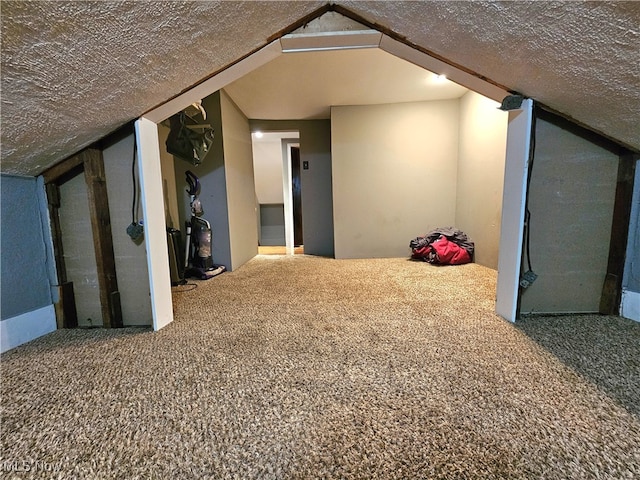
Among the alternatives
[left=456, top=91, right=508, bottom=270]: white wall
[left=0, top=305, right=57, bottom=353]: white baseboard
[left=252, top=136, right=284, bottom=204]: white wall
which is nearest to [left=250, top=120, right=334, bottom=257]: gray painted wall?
[left=252, top=136, right=284, bottom=204]: white wall

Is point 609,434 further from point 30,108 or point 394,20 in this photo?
point 30,108

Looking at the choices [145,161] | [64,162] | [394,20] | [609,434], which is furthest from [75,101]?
[609,434]

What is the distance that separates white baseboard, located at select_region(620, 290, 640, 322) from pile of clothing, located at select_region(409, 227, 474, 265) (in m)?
1.45

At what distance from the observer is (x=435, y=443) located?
70 cm

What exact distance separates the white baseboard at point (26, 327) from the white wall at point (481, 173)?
3.38 m

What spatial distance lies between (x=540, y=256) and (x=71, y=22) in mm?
2125

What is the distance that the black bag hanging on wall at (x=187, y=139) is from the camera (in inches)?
84.4

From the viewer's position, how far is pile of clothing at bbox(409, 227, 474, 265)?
113 inches

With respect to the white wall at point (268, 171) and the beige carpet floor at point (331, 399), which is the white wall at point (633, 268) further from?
the white wall at point (268, 171)

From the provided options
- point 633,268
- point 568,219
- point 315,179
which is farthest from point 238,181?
point 633,268

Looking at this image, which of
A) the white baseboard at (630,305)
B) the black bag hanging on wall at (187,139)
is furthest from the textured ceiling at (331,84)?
the white baseboard at (630,305)

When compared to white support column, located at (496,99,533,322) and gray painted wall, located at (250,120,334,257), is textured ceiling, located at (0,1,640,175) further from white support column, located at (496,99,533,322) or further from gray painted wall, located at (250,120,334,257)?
gray painted wall, located at (250,120,334,257)

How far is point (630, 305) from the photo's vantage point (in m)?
1.41

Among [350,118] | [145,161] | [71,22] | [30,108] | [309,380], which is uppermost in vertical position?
[350,118]
